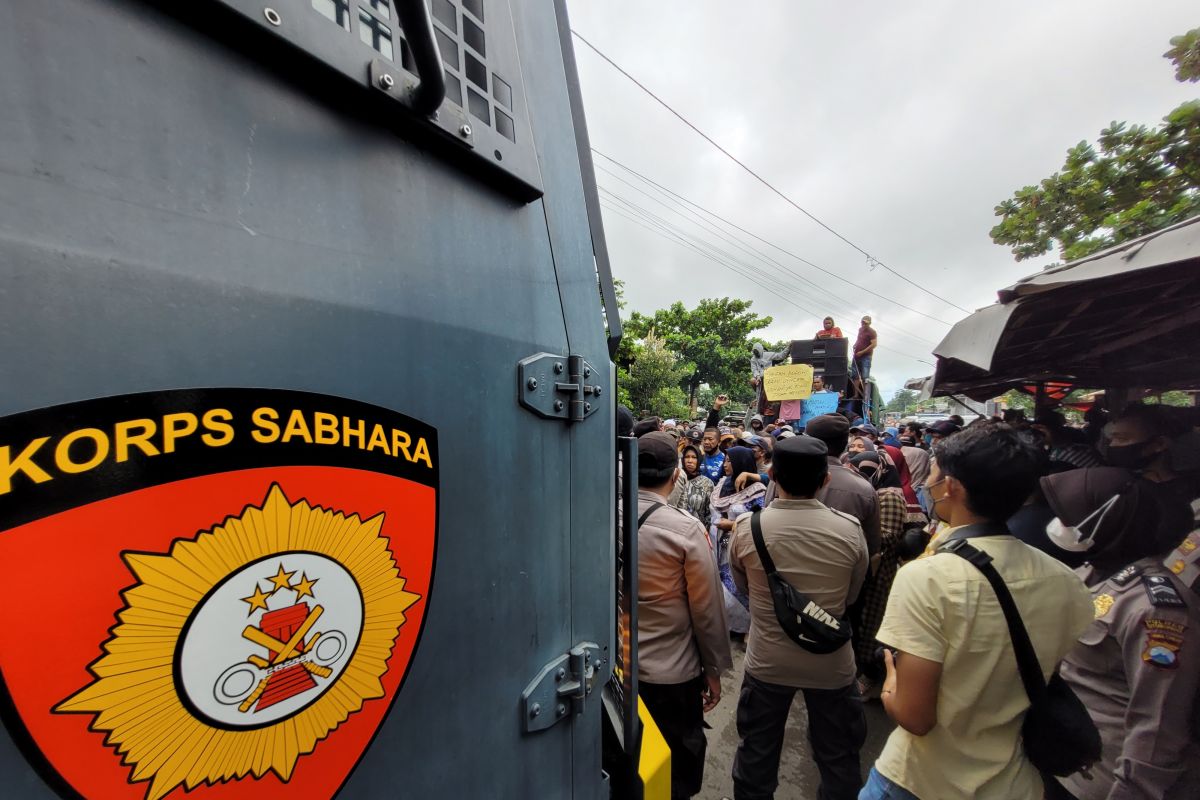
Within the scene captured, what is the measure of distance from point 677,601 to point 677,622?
0.33 ft

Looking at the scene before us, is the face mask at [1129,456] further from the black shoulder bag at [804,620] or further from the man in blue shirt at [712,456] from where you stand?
the man in blue shirt at [712,456]

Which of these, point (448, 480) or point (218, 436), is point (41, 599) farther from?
point (448, 480)

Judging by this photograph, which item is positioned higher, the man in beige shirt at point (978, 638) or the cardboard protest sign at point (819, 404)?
the cardboard protest sign at point (819, 404)

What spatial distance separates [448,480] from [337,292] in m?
0.34

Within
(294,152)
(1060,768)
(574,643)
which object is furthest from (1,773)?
(1060,768)

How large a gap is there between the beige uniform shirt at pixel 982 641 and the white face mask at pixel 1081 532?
4.46 feet

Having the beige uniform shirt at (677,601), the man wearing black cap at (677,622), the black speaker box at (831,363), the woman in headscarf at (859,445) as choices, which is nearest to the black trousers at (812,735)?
the man wearing black cap at (677,622)

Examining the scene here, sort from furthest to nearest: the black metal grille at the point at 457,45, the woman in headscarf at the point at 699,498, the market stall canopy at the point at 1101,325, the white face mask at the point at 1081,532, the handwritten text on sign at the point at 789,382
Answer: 1. the handwritten text on sign at the point at 789,382
2. the woman in headscarf at the point at 699,498
3. the white face mask at the point at 1081,532
4. the market stall canopy at the point at 1101,325
5. the black metal grille at the point at 457,45

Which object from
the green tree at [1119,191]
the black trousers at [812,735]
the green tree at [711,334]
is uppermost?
the green tree at [711,334]

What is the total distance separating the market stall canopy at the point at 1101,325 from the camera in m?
1.68

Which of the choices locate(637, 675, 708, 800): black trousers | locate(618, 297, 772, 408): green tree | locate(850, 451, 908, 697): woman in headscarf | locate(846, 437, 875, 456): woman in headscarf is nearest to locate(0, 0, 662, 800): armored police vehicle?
locate(637, 675, 708, 800): black trousers

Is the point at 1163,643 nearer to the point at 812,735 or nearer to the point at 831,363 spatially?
the point at 812,735

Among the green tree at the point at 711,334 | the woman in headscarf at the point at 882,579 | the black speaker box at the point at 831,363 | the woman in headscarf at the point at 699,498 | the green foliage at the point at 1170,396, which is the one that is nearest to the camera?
the woman in headscarf at the point at 882,579

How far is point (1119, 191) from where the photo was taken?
19.3 feet
